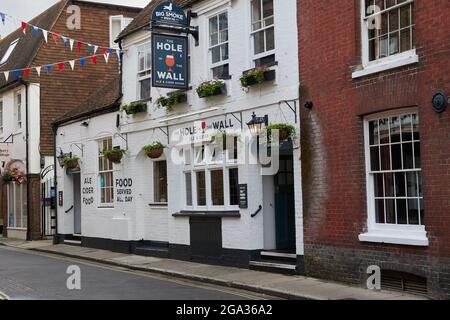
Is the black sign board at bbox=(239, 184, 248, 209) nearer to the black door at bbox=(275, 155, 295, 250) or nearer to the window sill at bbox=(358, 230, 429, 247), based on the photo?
the black door at bbox=(275, 155, 295, 250)

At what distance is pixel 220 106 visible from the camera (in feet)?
48.8

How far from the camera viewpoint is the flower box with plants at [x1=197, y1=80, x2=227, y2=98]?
1468 cm

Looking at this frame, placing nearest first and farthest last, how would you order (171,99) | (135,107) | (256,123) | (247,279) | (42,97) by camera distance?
(247,279), (256,123), (171,99), (135,107), (42,97)

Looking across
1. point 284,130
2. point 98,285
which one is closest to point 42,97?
point 98,285

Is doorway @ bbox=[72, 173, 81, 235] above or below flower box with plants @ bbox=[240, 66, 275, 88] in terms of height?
below

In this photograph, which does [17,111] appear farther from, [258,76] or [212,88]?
[258,76]

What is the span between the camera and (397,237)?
10.4 meters

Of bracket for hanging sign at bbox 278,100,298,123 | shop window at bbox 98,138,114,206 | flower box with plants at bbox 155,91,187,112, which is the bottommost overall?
shop window at bbox 98,138,114,206

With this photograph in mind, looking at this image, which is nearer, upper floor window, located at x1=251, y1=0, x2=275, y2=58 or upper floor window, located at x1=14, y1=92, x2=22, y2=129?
upper floor window, located at x1=251, y1=0, x2=275, y2=58

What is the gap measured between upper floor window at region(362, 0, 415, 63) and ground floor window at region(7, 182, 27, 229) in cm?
1846

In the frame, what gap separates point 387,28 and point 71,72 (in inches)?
690

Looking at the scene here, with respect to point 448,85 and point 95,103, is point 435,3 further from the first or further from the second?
point 95,103

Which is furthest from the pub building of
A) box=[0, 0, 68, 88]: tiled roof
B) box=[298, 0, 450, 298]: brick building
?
box=[0, 0, 68, 88]: tiled roof

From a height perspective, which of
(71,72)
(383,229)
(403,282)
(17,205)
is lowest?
(403,282)
